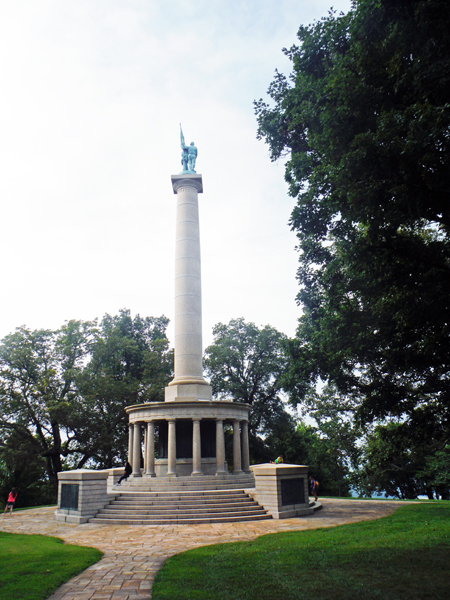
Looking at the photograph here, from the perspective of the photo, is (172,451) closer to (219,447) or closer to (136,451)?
(219,447)

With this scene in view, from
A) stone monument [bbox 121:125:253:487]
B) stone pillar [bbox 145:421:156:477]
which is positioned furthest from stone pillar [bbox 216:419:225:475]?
stone pillar [bbox 145:421:156:477]

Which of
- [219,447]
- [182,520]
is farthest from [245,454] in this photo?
[182,520]

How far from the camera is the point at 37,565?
10.6 metres

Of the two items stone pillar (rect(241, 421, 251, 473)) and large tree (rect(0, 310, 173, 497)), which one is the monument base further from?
large tree (rect(0, 310, 173, 497))

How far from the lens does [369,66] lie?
11688 mm

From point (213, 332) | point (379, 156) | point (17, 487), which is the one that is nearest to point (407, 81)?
point (379, 156)

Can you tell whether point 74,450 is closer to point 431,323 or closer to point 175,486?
point 175,486

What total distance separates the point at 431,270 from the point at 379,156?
388cm

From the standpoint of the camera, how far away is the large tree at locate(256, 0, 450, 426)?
10.4 m

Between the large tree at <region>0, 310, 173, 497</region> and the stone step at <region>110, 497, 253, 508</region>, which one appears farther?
the large tree at <region>0, 310, 173, 497</region>

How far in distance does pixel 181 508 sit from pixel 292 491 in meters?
5.06

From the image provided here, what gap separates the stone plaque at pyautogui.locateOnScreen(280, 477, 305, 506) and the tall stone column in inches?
366

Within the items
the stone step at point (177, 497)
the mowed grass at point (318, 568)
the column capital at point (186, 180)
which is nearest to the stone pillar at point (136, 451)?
the stone step at point (177, 497)

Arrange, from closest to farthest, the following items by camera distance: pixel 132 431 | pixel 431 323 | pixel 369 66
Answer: pixel 369 66
pixel 431 323
pixel 132 431
